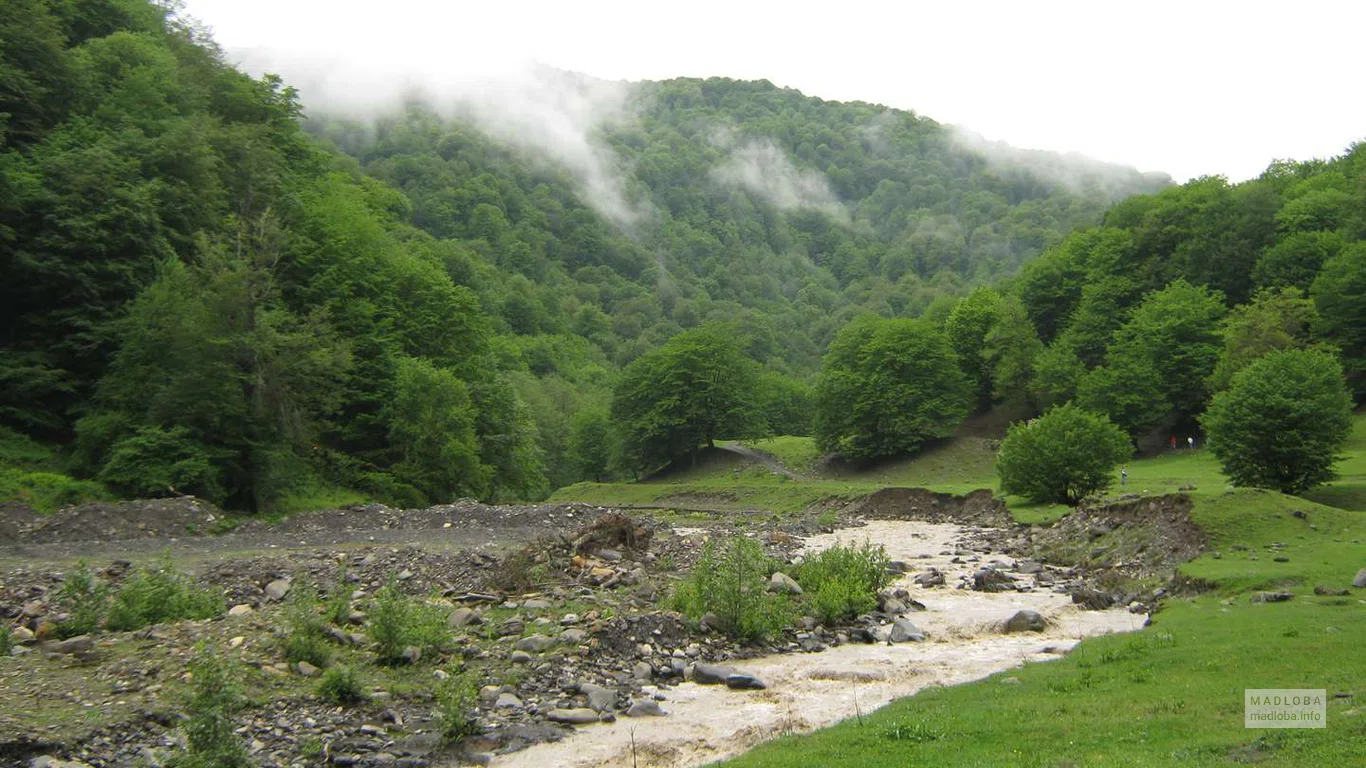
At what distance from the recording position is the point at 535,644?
19.4 meters

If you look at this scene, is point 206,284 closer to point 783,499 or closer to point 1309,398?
point 783,499

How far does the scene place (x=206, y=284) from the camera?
4459cm

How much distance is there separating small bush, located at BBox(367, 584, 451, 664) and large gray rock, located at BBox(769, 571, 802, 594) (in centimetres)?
1001

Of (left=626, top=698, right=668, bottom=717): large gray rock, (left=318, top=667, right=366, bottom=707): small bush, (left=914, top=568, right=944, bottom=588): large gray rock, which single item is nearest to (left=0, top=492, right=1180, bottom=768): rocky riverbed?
(left=626, top=698, right=668, bottom=717): large gray rock

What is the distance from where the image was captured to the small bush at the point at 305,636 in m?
17.0

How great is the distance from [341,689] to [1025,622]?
15715 mm

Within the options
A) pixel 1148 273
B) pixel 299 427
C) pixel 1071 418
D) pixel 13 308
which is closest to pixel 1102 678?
pixel 1071 418

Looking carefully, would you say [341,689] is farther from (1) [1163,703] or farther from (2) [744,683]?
(1) [1163,703]

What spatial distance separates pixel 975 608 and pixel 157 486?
111 feet

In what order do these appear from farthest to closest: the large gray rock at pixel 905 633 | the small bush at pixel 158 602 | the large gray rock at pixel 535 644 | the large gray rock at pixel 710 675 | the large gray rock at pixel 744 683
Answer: the large gray rock at pixel 905 633 < the large gray rock at pixel 535 644 < the small bush at pixel 158 602 < the large gray rock at pixel 710 675 < the large gray rock at pixel 744 683

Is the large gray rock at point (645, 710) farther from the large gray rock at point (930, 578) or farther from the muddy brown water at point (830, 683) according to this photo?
the large gray rock at point (930, 578)

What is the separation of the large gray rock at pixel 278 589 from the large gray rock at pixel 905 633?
15.0m

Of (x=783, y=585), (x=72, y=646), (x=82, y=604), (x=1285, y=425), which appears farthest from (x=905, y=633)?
(x=1285, y=425)

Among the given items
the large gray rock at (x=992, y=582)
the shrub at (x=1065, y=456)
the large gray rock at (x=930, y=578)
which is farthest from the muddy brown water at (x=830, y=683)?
the shrub at (x=1065, y=456)
